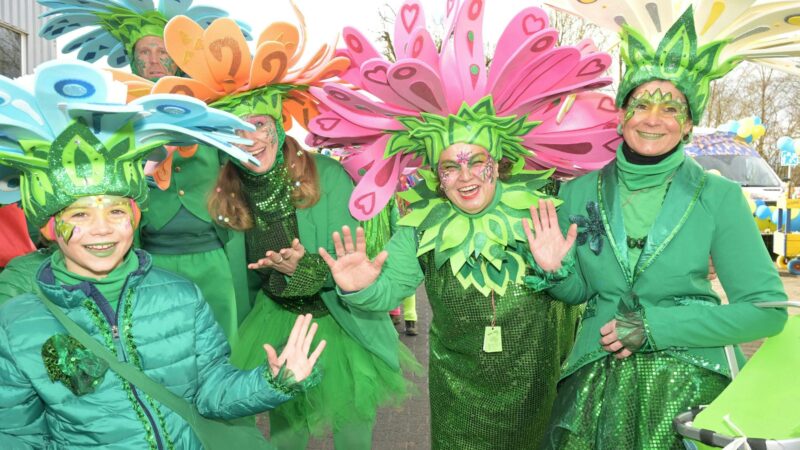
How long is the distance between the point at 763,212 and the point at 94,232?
1159 cm

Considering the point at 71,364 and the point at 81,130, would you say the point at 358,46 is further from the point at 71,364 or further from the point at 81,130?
the point at 71,364

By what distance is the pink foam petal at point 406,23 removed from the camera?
282cm

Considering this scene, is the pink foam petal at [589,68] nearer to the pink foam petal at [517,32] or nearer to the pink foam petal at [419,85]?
the pink foam petal at [517,32]

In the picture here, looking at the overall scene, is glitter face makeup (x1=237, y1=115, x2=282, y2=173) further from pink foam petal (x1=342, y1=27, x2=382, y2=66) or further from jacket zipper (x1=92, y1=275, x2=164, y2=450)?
jacket zipper (x1=92, y1=275, x2=164, y2=450)

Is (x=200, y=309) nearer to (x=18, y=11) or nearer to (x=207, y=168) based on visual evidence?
(x=207, y=168)

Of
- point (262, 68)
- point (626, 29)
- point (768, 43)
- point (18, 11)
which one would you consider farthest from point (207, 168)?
point (18, 11)

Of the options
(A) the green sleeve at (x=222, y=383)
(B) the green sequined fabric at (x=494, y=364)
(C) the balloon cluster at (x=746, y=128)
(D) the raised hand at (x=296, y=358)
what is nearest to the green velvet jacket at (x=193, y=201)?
(B) the green sequined fabric at (x=494, y=364)

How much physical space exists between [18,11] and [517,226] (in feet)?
33.2

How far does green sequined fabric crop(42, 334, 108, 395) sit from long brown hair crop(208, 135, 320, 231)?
4.44 feet

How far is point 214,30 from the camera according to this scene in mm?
2818

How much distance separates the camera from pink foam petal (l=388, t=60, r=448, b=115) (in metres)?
2.54

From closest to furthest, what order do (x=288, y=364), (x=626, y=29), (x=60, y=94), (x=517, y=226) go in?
(x=60, y=94) < (x=288, y=364) < (x=626, y=29) < (x=517, y=226)

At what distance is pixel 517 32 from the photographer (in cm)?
263

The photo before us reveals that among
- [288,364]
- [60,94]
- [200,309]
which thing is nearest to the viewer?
[60,94]
